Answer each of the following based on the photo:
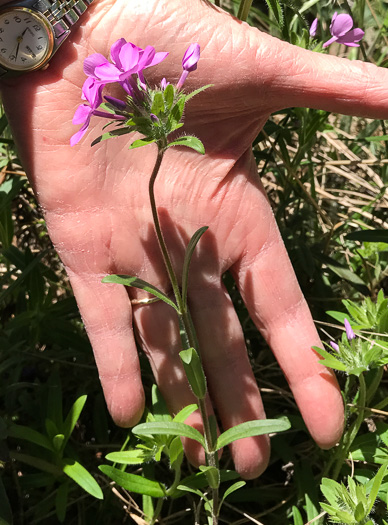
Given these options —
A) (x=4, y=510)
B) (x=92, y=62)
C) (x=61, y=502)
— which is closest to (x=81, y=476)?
(x=61, y=502)

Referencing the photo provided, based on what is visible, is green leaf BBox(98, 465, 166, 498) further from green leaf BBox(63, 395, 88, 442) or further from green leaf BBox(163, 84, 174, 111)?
green leaf BBox(163, 84, 174, 111)

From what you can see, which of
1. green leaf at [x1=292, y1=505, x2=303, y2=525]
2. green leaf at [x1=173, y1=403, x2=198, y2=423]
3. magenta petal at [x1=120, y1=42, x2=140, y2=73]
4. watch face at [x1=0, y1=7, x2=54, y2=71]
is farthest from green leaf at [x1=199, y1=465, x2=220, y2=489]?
watch face at [x1=0, y1=7, x2=54, y2=71]

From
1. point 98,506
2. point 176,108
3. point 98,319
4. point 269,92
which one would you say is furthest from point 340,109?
point 98,506

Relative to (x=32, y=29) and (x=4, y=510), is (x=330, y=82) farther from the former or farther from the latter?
(x=4, y=510)

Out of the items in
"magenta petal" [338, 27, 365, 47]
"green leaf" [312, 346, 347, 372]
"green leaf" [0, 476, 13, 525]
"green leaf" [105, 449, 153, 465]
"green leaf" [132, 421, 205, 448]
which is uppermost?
"magenta petal" [338, 27, 365, 47]

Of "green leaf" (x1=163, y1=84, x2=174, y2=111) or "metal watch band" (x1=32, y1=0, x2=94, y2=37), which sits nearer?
"green leaf" (x1=163, y1=84, x2=174, y2=111)

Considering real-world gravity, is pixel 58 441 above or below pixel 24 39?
below

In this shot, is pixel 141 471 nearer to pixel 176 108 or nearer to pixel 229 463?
pixel 229 463
